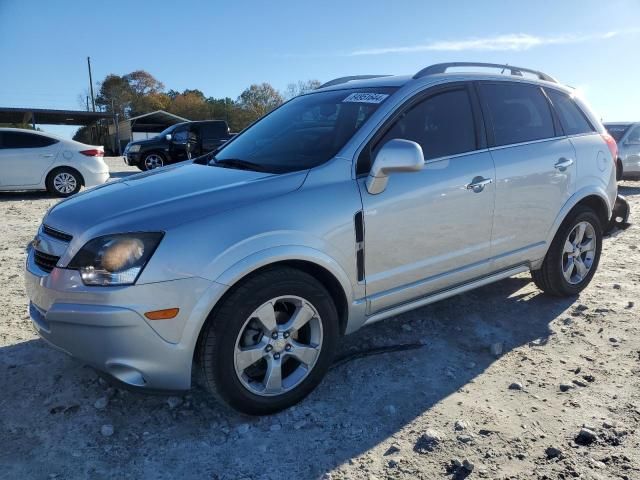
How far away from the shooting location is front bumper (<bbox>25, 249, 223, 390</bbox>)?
93.0 inches

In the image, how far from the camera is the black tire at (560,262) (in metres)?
4.21

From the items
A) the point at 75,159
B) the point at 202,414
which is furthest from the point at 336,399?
the point at 75,159

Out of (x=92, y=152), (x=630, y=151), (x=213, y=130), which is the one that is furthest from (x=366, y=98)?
(x=213, y=130)

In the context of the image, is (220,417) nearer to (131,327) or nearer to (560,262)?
(131,327)

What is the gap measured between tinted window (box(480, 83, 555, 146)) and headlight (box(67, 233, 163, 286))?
8.29ft

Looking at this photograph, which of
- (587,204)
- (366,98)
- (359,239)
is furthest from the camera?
(587,204)

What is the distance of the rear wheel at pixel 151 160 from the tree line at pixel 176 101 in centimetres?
3741

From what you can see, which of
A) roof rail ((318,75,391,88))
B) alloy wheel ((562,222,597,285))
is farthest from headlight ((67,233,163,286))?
alloy wheel ((562,222,597,285))

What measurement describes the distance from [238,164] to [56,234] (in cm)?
117

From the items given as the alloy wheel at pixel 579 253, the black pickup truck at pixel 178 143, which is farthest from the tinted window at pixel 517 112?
the black pickup truck at pixel 178 143

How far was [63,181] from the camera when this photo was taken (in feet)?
35.3

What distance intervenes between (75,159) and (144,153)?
720 cm

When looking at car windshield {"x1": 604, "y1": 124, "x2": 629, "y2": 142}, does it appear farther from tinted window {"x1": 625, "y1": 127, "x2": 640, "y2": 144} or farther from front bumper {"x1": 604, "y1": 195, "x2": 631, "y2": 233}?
front bumper {"x1": 604, "y1": 195, "x2": 631, "y2": 233}

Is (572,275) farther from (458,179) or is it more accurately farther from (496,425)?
(496,425)
